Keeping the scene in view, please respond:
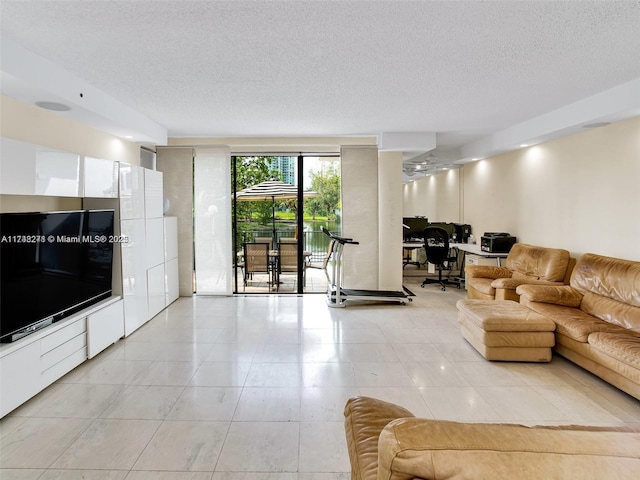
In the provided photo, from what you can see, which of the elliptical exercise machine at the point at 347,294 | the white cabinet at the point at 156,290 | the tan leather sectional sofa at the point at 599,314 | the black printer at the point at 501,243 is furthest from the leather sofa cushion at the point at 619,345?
the white cabinet at the point at 156,290

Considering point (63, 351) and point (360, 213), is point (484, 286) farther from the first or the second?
point (63, 351)

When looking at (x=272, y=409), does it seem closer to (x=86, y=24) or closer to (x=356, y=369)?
(x=356, y=369)

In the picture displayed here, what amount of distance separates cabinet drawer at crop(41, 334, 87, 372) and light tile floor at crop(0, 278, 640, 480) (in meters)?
0.22

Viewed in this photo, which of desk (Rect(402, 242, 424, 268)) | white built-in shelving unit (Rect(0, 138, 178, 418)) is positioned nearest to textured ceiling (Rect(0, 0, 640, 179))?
white built-in shelving unit (Rect(0, 138, 178, 418))

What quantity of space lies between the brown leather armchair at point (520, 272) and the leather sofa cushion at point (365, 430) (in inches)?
149

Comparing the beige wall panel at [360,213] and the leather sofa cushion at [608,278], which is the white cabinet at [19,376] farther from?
the leather sofa cushion at [608,278]

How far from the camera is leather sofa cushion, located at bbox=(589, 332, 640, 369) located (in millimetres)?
2810

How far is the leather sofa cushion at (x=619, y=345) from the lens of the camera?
281 centimetres

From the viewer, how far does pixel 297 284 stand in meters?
6.75

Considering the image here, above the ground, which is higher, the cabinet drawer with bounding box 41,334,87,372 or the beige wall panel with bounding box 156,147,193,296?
the beige wall panel with bounding box 156,147,193,296

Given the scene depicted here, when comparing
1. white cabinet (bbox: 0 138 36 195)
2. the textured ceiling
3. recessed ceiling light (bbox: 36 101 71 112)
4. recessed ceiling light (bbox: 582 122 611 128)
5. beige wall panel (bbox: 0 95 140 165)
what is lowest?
white cabinet (bbox: 0 138 36 195)

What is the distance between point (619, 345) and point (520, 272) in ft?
8.09

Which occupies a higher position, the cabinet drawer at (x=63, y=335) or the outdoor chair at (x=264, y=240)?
the outdoor chair at (x=264, y=240)

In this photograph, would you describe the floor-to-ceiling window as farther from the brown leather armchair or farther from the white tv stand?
the white tv stand
